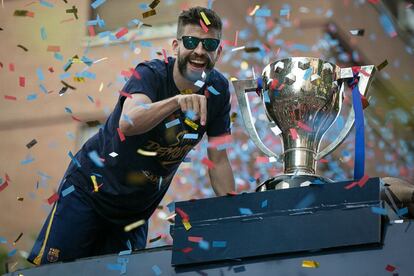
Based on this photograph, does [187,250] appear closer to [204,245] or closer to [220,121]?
[204,245]

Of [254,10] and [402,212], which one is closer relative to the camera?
[402,212]

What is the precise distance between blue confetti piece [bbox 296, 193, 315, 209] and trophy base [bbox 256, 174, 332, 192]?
0.25 meters

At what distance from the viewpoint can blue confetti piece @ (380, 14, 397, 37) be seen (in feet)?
38.4

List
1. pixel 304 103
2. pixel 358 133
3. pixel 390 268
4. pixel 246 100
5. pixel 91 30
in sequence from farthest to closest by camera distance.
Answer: pixel 91 30
pixel 246 100
pixel 304 103
pixel 358 133
pixel 390 268

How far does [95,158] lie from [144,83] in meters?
0.36

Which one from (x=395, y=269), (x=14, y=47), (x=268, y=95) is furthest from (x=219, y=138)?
(x=14, y=47)

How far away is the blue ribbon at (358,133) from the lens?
9.63 ft

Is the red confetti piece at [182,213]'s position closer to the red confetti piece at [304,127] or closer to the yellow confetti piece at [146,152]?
the red confetti piece at [304,127]

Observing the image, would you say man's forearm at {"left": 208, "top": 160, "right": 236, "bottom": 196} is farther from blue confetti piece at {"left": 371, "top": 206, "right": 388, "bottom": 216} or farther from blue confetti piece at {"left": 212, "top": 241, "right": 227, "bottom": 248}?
blue confetti piece at {"left": 371, "top": 206, "right": 388, "bottom": 216}

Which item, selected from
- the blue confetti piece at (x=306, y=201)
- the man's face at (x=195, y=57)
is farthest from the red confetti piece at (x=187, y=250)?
the man's face at (x=195, y=57)

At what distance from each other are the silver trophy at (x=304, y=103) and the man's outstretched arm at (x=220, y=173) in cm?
53

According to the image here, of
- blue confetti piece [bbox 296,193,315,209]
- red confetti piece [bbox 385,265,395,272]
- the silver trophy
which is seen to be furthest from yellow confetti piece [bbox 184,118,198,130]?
red confetti piece [bbox 385,265,395,272]

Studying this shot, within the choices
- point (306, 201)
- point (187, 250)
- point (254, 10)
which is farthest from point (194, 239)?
point (254, 10)

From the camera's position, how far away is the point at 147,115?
3.29 metres
